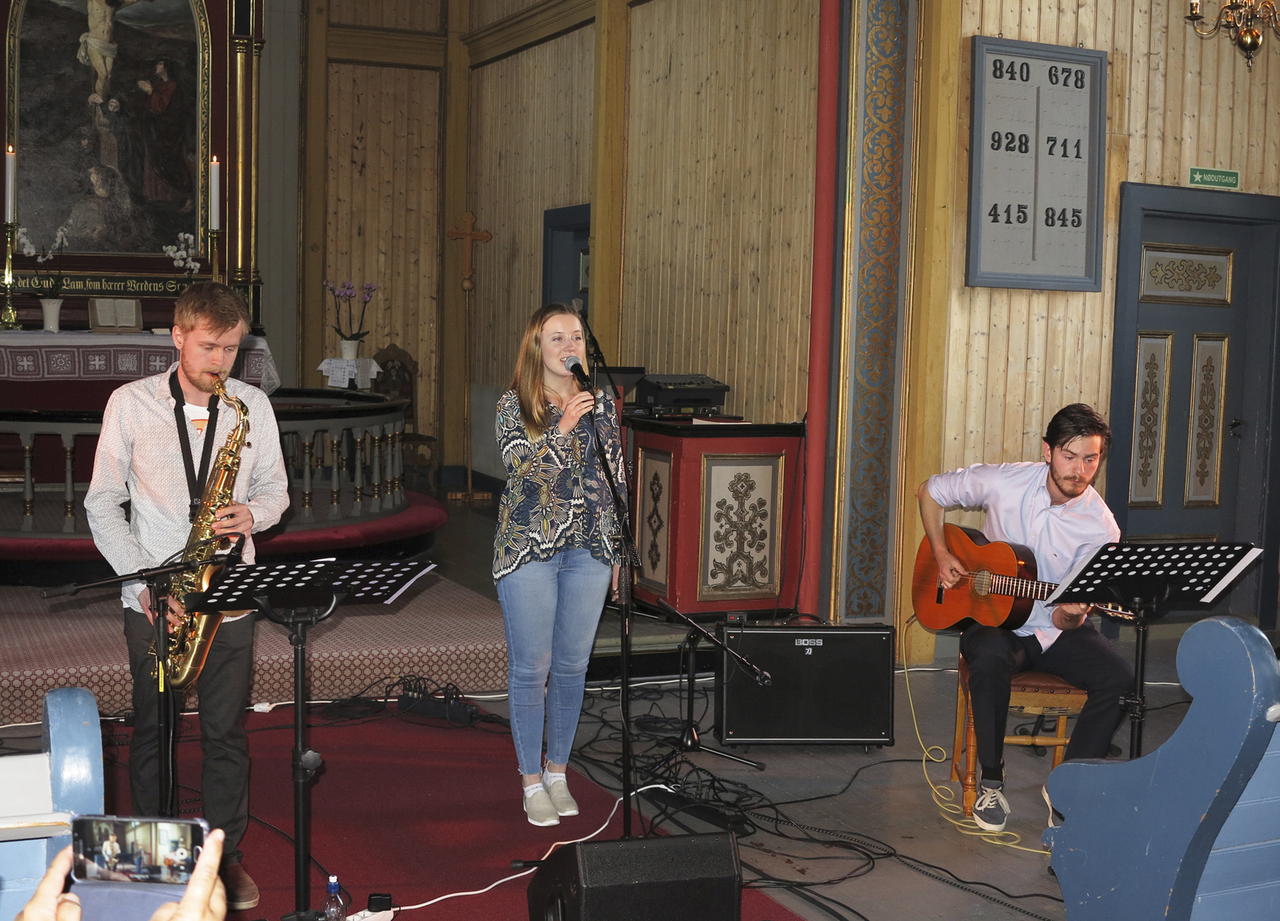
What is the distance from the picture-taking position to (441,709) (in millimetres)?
5297

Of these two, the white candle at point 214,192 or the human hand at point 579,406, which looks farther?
the white candle at point 214,192

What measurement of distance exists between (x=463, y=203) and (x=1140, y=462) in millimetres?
7165

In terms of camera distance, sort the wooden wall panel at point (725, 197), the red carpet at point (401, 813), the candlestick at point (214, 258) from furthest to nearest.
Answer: the candlestick at point (214, 258) → the wooden wall panel at point (725, 197) → the red carpet at point (401, 813)

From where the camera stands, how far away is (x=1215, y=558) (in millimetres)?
3748

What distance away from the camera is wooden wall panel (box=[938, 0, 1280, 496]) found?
619 cm

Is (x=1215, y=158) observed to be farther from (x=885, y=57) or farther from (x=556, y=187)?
(x=556, y=187)

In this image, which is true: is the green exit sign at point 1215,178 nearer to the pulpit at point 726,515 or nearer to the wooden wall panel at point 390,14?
the pulpit at point 726,515

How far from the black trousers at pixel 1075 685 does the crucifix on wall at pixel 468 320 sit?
6972 millimetres

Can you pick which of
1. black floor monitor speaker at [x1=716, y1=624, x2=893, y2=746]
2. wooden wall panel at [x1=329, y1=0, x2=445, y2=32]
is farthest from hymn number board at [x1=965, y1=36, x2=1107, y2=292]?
wooden wall panel at [x1=329, y1=0, x2=445, y2=32]

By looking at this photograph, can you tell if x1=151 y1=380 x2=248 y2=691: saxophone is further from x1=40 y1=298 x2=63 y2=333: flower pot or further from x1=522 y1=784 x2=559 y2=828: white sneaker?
x1=40 y1=298 x2=63 y2=333: flower pot

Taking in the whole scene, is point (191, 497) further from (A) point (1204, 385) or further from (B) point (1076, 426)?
(A) point (1204, 385)

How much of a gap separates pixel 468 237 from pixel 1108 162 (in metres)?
6.07

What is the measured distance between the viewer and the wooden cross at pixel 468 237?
1115 centimetres

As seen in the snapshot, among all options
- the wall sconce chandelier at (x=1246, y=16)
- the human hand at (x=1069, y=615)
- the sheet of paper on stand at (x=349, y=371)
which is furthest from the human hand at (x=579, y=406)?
the sheet of paper on stand at (x=349, y=371)
